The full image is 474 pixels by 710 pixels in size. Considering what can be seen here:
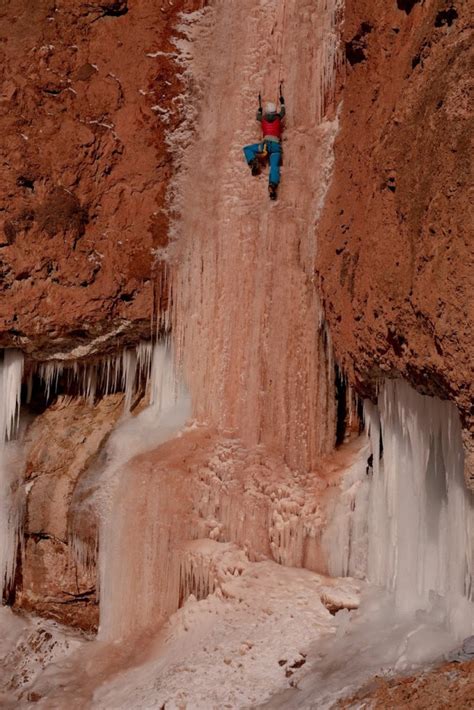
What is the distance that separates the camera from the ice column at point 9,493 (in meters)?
8.52

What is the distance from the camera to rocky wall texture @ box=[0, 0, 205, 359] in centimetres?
796

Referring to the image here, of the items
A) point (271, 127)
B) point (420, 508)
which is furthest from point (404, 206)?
point (271, 127)

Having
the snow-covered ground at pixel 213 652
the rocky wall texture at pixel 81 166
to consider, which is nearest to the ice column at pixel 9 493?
the rocky wall texture at pixel 81 166

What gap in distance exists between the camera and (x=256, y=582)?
22.1 ft

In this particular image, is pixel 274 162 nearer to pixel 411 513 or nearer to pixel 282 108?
pixel 282 108

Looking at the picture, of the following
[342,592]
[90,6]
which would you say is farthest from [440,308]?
[90,6]

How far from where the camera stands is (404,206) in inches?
207

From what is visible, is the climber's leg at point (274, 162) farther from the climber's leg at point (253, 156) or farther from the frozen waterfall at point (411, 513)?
the frozen waterfall at point (411, 513)

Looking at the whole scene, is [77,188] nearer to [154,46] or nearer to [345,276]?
[154,46]

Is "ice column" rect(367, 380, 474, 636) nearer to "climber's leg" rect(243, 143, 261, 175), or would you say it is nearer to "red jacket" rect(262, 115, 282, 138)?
"climber's leg" rect(243, 143, 261, 175)

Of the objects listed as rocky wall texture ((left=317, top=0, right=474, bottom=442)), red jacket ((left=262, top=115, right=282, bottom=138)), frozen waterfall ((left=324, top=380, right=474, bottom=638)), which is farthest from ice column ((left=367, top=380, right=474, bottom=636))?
red jacket ((left=262, top=115, right=282, bottom=138))

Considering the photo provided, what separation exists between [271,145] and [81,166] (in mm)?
1828

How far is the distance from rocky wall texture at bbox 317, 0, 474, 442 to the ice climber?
846 millimetres

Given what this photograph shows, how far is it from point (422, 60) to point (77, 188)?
12.5 ft
